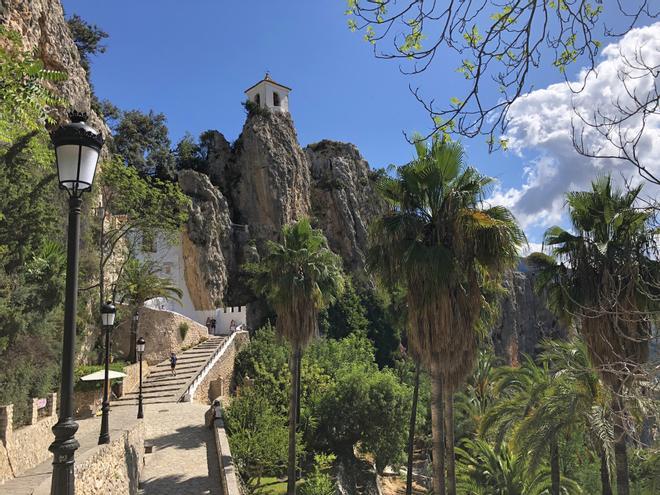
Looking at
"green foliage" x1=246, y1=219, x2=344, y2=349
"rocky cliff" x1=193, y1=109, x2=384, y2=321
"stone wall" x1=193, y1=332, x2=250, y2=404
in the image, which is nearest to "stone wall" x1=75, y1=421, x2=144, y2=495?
"green foliage" x1=246, y1=219, x2=344, y2=349

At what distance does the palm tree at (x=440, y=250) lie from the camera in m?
10.0

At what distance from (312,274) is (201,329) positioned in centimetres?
1965

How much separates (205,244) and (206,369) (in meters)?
15.1

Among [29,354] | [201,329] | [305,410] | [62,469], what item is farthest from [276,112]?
[62,469]

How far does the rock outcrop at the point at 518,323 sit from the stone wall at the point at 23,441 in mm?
51109

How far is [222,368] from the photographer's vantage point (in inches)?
1120

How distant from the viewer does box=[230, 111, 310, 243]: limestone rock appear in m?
46.3

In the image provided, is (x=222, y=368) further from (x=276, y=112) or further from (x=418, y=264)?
(x=276, y=112)

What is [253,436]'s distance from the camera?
641 inches

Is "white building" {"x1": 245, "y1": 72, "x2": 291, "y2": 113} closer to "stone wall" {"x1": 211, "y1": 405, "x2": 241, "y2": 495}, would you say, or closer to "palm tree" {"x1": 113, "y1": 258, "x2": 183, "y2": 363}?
"palm tree" {"x1": 113, "y1": 258, "x2": 183, "y2": 363}

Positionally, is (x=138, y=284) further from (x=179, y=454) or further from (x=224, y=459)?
(x=224, y=459)

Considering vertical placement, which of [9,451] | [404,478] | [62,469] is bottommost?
[404,478]

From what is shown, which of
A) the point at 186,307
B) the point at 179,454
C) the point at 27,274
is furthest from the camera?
the point at 186,307

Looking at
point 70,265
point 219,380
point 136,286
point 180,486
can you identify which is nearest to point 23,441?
point 180,486
